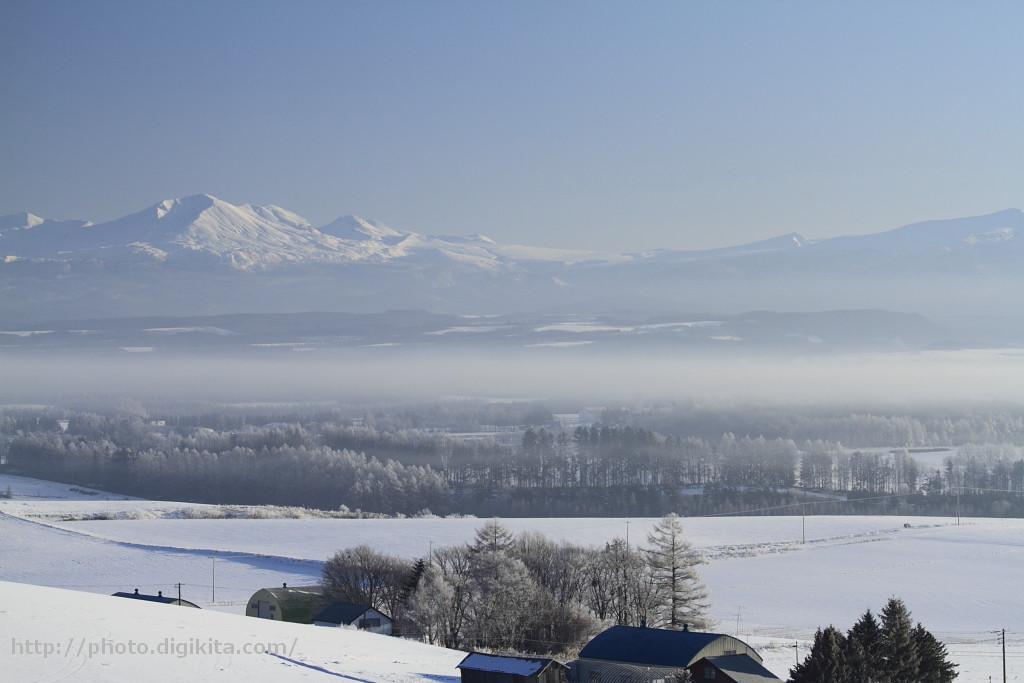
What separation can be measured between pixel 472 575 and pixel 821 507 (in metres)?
61.8

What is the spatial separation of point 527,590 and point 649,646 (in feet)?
37.3

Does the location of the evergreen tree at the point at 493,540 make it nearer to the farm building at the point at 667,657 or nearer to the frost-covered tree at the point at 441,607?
the frost-covered tree at the point at 441,607

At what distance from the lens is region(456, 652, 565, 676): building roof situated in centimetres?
2814

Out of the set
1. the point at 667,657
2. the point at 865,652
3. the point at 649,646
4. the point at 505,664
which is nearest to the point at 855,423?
the point at 649,646

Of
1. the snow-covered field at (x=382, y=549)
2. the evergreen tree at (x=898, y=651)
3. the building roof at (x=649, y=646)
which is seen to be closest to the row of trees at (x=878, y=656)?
the evergreen tree at (x=898, y=651)

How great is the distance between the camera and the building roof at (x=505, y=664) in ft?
92.3

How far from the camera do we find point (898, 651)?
91.4ft

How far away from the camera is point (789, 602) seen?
4928 cm

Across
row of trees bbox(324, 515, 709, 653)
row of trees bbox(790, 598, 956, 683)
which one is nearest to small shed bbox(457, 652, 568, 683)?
row of trees bbox(790, 598, 956, 683)

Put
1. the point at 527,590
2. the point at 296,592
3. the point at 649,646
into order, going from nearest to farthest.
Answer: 1. the point at 649,646
2. the point at 527,590
3. the point at 296,592

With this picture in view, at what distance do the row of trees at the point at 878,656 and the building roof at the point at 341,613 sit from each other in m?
18.8

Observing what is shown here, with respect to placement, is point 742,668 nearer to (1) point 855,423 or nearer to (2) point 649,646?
(2) point 649,646

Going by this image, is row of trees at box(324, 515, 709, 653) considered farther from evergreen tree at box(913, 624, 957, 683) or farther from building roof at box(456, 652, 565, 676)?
evergreen tree at box(913, 624, 957, 683)

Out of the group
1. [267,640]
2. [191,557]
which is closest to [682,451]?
[191,557]
